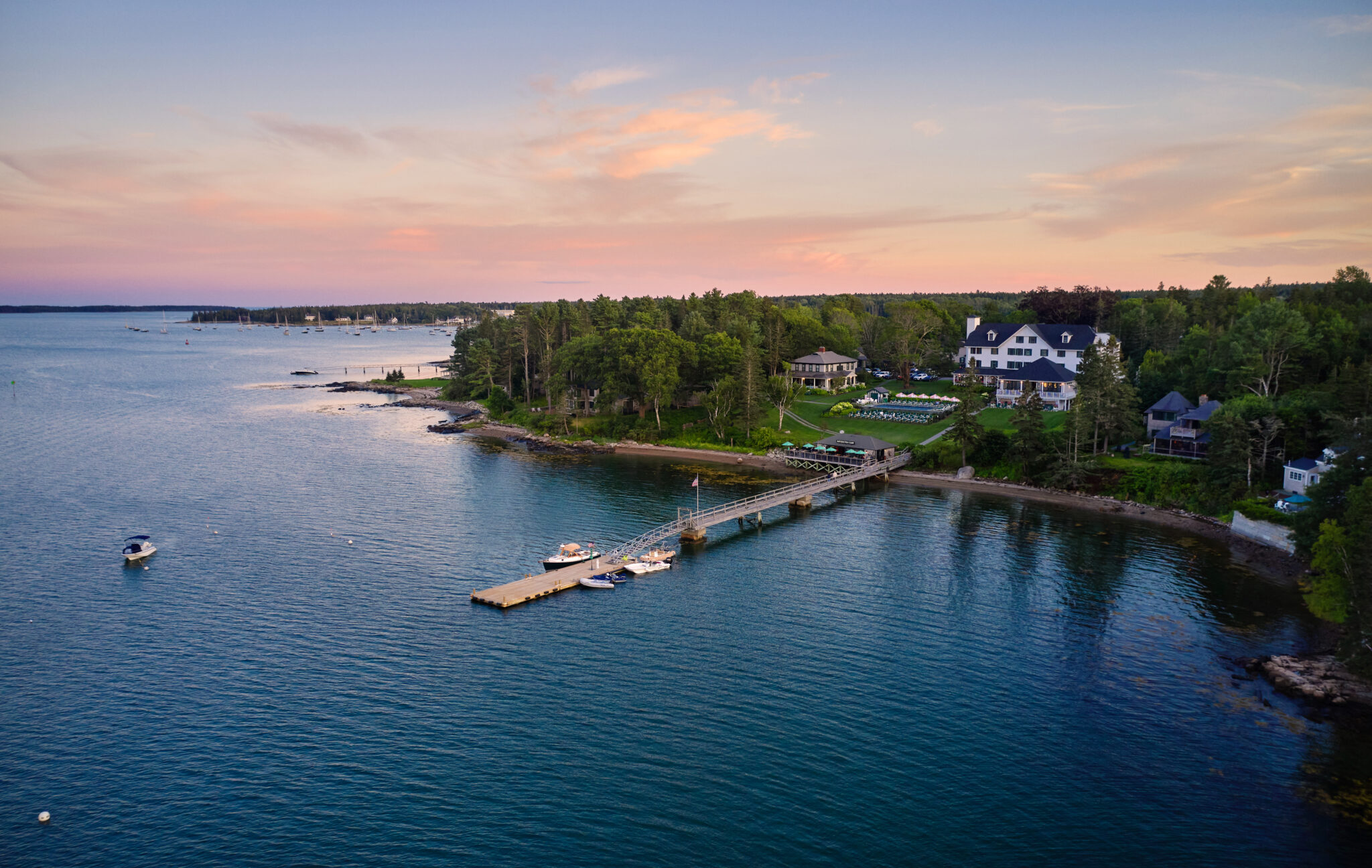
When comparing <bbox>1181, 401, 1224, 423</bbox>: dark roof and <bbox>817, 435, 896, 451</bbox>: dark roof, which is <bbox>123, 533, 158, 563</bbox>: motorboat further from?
<bbox>1181, 401, 1224, 423</bbox>: dark roof

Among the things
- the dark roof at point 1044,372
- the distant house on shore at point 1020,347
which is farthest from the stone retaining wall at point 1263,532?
the distant house on shore at point 1020,347

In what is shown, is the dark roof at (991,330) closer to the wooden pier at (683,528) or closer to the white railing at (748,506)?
the white railing at (748,506)

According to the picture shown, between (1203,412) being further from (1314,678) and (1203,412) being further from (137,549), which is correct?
(137,549)

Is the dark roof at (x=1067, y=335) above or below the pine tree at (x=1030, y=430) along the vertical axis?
above

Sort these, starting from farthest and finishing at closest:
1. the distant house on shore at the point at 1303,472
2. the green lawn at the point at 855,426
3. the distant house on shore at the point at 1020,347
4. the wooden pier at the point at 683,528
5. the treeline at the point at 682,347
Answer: the distant house on shore at the point at 1020,347
the treeline at the point at 682,347
the green lawn at the point at 855,426
the distant house on shore at the point at 1303,472
the wooden pier at the point at 683,528

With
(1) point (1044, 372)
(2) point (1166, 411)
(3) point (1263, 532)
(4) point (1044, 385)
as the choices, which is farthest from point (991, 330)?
(3) point (1263, 532)

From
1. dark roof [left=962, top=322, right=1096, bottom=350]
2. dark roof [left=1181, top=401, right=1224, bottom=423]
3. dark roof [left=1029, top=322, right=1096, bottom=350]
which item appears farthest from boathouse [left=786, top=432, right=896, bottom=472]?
dark roof [left=1029, top=322, right=1096, bottom=350]
